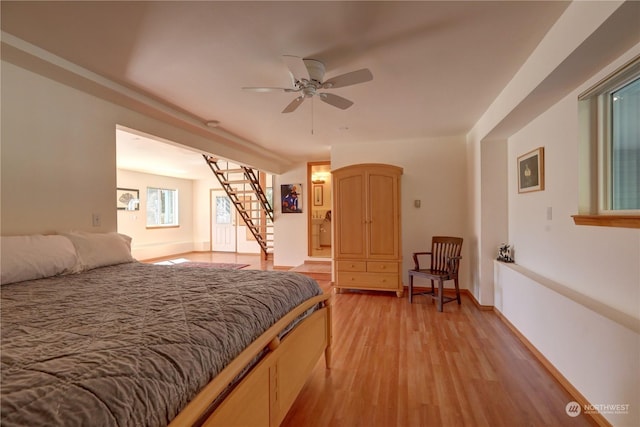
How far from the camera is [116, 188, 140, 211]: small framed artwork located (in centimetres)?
708

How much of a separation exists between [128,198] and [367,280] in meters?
6.21

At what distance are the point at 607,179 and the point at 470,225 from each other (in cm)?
229

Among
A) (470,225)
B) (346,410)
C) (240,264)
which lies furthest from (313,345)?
(240,264)

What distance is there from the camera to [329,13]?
1719mm

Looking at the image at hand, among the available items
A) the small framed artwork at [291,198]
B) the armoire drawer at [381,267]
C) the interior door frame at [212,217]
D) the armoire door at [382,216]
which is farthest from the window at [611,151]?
the interior door frame at [212,217]

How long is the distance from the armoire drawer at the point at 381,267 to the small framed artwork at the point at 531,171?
1.85m

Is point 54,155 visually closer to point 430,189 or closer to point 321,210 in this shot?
point 430,189

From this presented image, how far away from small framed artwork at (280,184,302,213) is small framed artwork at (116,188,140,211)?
12.4 ft

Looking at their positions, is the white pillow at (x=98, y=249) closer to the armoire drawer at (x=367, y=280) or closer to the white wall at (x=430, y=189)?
the armoire drawer at (x=367, y=280)

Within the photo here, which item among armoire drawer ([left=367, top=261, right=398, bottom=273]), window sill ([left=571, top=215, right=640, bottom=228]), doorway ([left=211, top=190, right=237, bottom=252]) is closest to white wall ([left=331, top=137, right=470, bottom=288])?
armoire drawer ([left=367, top=261, right=398, bottom=273])

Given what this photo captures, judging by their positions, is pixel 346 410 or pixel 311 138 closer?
pixel 346 410

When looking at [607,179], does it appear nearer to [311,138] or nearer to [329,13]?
[329,13]

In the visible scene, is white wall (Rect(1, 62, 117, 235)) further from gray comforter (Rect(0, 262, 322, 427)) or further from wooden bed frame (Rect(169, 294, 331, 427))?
wooden bed frame (Rect(169, 294, 331, 427))

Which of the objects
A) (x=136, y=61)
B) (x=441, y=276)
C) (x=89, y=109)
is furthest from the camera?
A: (x=441, y=276)
